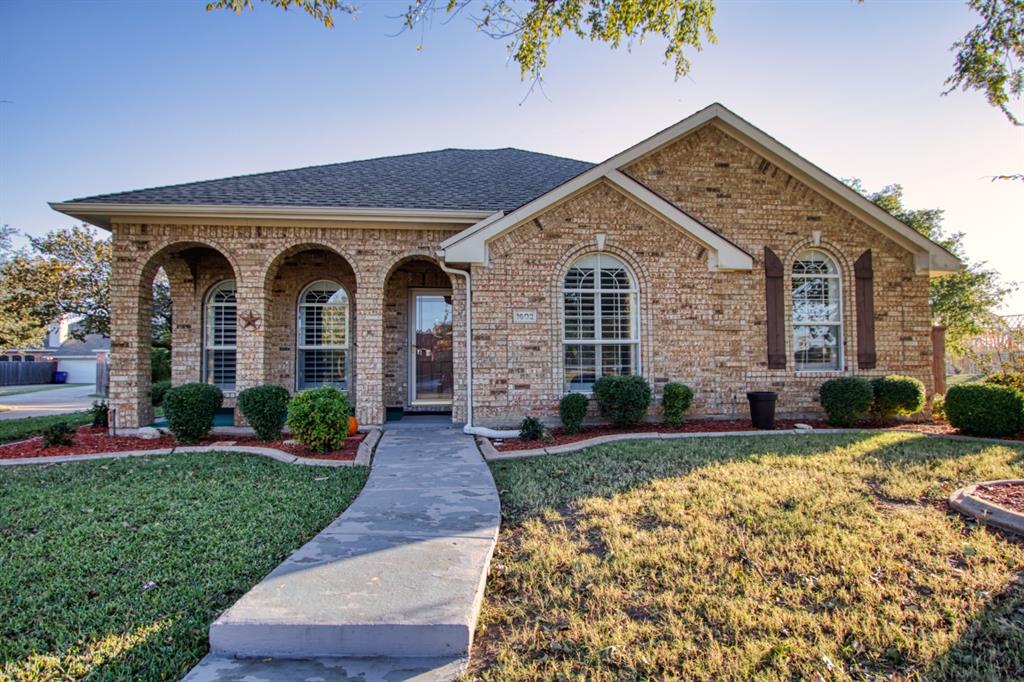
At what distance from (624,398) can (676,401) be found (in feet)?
3.18

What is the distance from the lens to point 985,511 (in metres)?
4.32

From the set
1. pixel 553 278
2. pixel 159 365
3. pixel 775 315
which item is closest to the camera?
pixel 553 278

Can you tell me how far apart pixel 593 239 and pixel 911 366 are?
22.8 feet

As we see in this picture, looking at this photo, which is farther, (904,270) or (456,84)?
(904,270)

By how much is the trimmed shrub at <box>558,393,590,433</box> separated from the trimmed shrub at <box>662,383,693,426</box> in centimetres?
145

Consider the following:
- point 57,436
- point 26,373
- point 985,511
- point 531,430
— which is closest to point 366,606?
point 985,511

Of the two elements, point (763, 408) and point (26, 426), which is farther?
point (26, 426)

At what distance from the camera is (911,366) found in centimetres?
1010

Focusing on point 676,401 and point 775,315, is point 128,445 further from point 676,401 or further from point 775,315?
point 775,315

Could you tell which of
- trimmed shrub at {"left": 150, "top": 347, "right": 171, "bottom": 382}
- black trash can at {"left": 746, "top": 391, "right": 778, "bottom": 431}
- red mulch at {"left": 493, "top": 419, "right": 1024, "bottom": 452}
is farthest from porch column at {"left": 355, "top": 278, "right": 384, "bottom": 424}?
trimmed shrub at {"left": 150, "top": 347, "right": 171, "bottom": 382}

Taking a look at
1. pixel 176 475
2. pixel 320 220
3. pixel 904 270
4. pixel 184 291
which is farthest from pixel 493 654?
pixel 904 270

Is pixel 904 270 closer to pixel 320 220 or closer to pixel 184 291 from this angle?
pixel 320 220

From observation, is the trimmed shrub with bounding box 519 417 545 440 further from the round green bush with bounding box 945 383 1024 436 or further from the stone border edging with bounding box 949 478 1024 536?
the round green bush with bounding box 945 383 1024 436

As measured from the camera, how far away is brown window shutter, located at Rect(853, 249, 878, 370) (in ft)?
32.8
